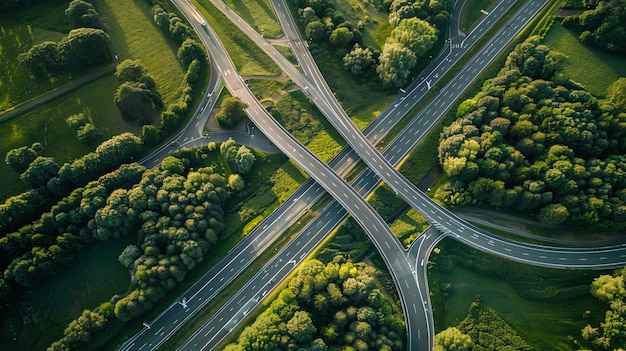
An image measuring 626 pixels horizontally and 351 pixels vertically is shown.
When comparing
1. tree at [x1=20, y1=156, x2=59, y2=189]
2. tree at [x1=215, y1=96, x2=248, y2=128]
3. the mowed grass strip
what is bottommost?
tree at [x1=215, y1=96, x2=248, y2=128]

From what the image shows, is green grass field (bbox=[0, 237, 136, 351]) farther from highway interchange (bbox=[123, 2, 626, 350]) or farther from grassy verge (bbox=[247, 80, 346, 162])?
grassy verge (bbox=[247, 80, 346, 162])

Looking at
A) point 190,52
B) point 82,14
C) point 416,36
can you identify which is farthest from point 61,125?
point 416,36

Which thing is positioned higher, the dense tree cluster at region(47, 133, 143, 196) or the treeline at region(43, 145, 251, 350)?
the dense tree cluster at region(47, 133, 143, 196)

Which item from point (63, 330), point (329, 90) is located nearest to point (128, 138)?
point (63, 330)

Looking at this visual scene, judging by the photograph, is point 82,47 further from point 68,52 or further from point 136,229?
point 136,229

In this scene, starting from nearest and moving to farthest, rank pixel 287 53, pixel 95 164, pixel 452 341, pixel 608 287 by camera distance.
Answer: pixel 452 341 → pixel 608 287 → pixel 95 164 → pixel 287 53

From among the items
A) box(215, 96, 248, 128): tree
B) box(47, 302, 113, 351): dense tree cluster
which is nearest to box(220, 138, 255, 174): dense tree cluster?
box(215, 96, 248, 128): tree

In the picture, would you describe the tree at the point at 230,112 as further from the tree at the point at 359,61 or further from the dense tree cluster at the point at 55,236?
the tree at the point at 359,61
